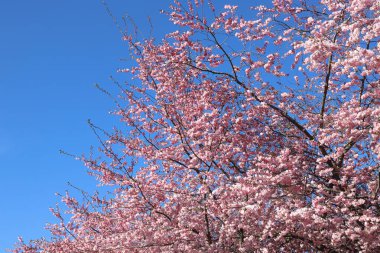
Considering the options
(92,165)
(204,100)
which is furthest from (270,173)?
(92,165)

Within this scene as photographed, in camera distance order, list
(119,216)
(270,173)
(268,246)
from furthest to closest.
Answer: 1. (119,216)
2. (268,246)
3. (270,173)

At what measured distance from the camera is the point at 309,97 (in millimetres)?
10578

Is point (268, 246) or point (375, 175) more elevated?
point (375, 175)

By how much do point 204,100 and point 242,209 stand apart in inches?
160

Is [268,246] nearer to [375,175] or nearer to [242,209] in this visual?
[242,209]

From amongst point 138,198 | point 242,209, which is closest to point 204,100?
point 138,198

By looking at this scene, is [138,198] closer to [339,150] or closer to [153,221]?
[153,221]

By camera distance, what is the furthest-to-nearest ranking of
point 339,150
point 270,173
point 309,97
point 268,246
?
point 309,97 < point 268,246 < point 270,173 < point 339,150

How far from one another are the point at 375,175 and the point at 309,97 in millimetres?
2674

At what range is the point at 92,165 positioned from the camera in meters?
12.9


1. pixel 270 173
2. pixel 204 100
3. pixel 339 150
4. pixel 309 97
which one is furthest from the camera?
pixel 204 100

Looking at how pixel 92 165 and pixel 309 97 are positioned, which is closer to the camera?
pixel 309 97

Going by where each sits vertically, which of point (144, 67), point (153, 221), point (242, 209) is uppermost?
point (144, 67)

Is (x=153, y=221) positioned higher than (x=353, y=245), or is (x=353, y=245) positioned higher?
(x=153, y=221)
